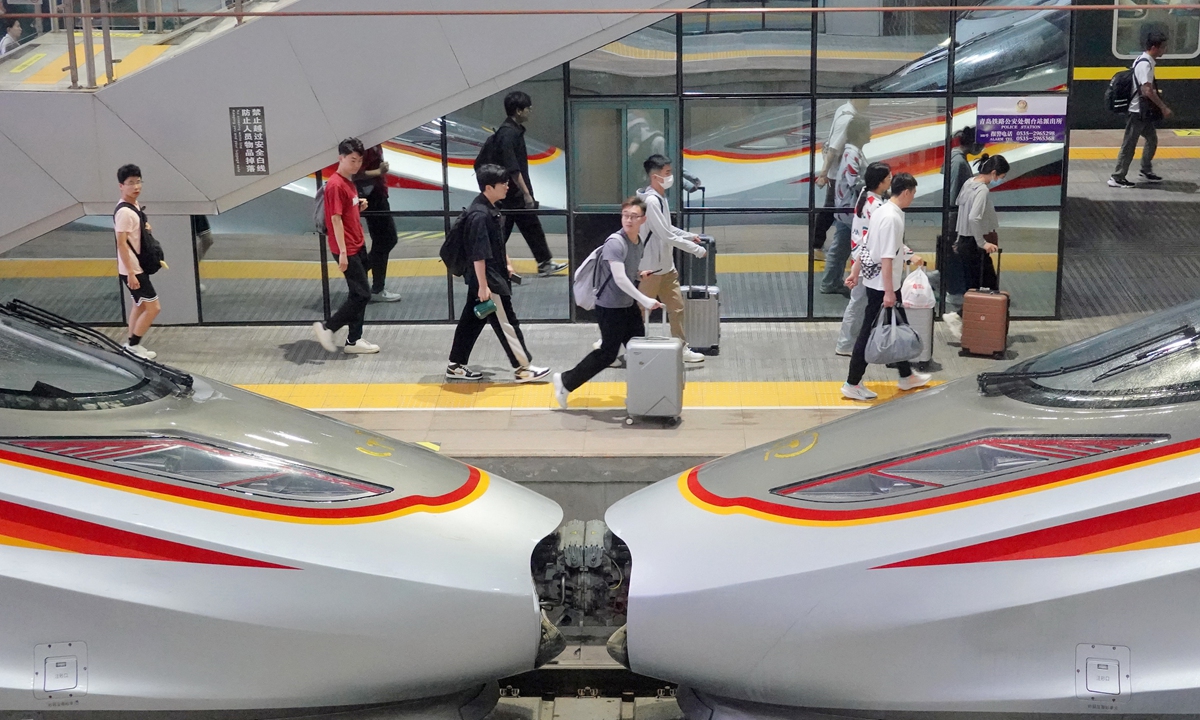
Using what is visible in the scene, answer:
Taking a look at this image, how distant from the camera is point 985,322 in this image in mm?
10891

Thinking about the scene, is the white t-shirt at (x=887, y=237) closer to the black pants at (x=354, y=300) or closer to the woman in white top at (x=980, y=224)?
the woman in white top at (x=980, y=224)

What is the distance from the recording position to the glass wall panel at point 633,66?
1152 cm

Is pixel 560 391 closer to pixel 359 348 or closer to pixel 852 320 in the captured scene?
pixel 359 348

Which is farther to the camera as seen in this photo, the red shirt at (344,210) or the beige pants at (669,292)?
the red shirt at (344,210)

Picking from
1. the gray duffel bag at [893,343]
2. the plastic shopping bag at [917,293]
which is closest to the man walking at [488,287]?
the gray duffel bag at [893,343]

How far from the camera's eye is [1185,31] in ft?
51.9

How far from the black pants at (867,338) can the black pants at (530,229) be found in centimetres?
329

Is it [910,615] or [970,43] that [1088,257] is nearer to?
[970,43]

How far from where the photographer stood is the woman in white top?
11055 mm

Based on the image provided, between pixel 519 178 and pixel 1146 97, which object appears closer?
pixel 519 178

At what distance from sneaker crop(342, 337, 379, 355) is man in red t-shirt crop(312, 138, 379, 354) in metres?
0.10

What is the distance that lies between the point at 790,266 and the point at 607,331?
315cm

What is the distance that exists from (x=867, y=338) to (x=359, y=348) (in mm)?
4232

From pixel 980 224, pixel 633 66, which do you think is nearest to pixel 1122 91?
pixel 980 224
